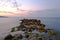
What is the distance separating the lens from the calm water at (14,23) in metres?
1.41

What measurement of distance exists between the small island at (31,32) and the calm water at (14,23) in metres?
0.04

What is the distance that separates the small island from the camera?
4.58ft

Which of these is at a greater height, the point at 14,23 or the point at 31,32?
the point at 14,23

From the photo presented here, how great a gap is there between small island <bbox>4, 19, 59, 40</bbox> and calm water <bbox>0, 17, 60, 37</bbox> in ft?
0.13

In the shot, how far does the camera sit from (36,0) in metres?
1.50

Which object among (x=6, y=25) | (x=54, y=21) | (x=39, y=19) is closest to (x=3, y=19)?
(x=6, y=25)

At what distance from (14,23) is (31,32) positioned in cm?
21

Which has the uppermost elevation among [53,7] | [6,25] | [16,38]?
[53,7]

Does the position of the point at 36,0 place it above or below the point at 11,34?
above

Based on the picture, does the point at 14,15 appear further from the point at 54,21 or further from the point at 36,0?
the point at 54,21

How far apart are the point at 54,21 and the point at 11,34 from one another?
0.48 meters

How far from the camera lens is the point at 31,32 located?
1443 millimetres

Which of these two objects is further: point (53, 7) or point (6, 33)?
point (53, 7)

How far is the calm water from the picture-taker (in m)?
1.41
